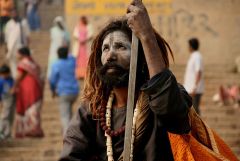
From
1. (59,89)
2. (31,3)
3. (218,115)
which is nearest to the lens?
(59,89)

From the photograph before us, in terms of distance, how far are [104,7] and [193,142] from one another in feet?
53.2

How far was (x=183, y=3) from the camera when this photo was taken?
20156 millimetres

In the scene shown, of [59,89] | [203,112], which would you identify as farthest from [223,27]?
[59,89]

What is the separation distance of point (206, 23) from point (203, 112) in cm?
563

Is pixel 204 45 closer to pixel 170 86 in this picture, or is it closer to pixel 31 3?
pixel 31 3

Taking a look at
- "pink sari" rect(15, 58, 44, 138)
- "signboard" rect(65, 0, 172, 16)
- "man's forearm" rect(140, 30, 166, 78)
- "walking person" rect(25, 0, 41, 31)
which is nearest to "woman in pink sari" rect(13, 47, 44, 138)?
"pink sari" rect(15, 58, 44, 138)

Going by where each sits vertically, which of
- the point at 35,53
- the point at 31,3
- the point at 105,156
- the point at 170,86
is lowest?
the point at 105,156

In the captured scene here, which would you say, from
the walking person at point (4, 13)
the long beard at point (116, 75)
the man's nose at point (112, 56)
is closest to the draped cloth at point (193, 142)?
the long beard at point (116, 75)

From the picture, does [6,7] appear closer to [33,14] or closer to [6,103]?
[33,14]

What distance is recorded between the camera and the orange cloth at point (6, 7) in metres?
18.7

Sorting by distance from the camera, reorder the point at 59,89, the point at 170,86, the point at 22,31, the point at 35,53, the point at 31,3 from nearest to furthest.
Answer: the point at 170,86, the point at 59,89, the point at 22,31, the point at 35,53, the point at 31,3

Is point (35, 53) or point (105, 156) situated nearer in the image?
point (105, 156)

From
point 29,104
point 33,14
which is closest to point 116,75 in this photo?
point 29,104

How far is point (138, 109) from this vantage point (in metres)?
4.21
